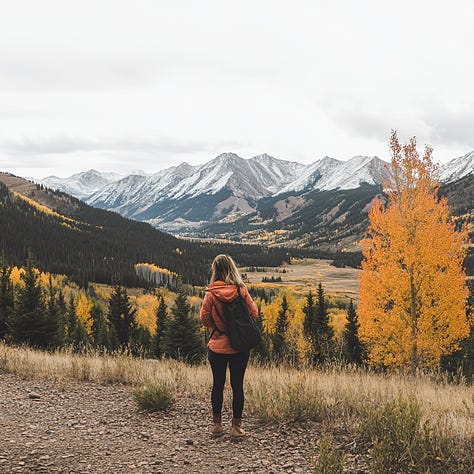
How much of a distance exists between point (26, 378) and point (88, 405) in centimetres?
319

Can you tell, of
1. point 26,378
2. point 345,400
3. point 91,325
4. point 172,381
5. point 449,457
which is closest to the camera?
point 449,457

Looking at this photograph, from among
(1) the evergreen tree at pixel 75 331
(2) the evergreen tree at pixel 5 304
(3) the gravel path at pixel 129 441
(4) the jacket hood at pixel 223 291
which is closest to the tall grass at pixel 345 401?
(3) the gravel path at pixel 129 441

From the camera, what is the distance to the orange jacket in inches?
239

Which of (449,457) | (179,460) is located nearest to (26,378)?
(179,460)

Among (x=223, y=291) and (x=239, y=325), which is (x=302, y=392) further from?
(x=223, y=291)

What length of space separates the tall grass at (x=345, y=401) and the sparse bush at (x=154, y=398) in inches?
11.5

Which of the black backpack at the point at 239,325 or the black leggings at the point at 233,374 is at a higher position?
the black backpack at the point at 239,325

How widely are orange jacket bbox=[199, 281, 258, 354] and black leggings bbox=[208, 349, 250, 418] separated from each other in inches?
5.2

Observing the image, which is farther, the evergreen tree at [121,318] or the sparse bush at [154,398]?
the evergreen tree at [121,318]

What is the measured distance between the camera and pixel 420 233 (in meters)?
15.2

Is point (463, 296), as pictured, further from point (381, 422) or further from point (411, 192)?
point (381, 422)

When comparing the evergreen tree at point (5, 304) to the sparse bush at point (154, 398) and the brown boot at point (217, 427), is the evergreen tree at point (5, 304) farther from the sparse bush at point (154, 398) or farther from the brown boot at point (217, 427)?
the brown boot at point (217, 427)

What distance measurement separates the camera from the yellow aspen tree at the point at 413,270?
49.8 ft

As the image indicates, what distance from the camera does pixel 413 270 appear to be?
15422mm
